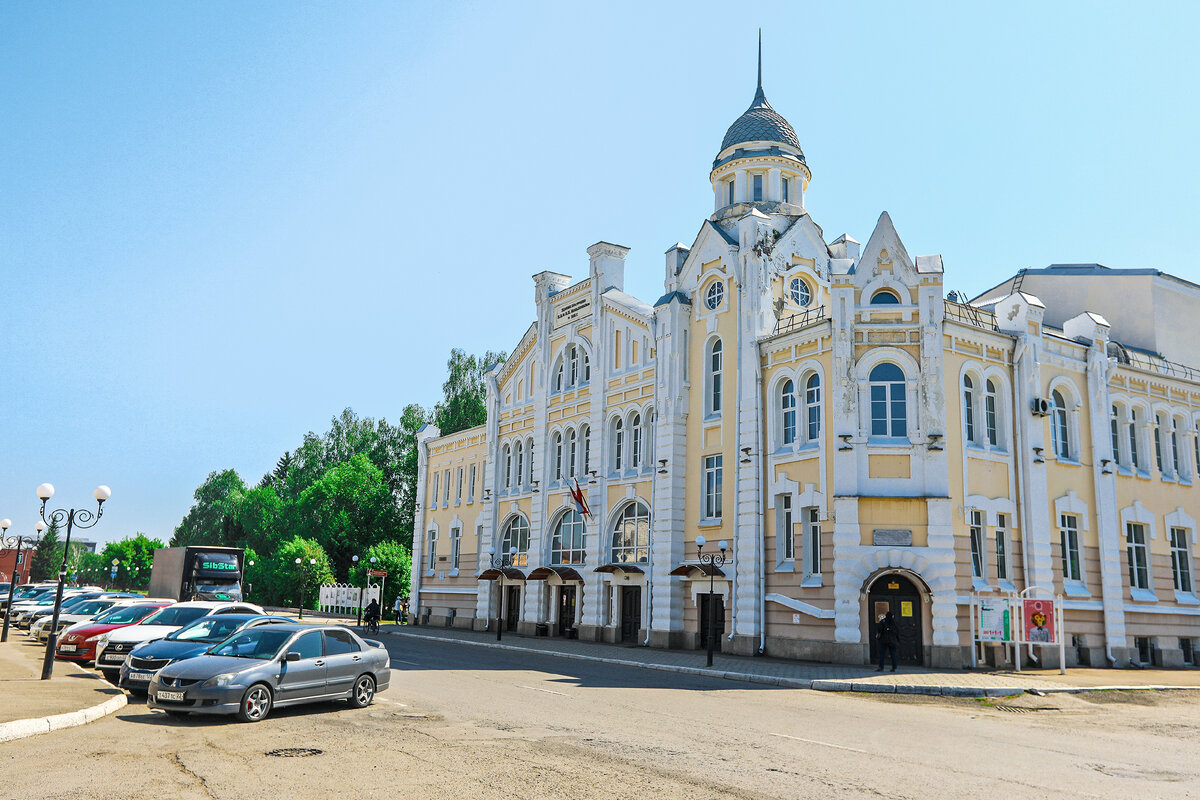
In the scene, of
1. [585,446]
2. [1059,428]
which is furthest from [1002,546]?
[585,446]

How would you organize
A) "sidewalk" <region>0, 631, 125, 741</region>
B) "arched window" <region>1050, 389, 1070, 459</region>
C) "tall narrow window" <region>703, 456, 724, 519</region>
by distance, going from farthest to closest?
"tall narrow window" <region>703, 456, 724, 519</region> → "arched window" <region>1050, 389, 1070, 459</region> → "sidewalk" <region>0, 631, 125, 741</region>

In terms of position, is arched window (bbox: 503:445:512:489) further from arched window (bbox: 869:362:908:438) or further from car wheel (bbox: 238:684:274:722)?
car wheel (bbox: 238:684:274:722)

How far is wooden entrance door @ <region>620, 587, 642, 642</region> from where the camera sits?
114 feet

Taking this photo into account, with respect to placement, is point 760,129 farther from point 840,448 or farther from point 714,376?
point 840,448

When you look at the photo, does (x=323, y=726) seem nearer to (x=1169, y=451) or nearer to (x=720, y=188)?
(x=720, y=188)

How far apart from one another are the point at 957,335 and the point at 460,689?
1867 cm

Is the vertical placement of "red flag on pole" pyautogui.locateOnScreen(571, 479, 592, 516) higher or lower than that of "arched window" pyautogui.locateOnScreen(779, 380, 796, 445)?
lower

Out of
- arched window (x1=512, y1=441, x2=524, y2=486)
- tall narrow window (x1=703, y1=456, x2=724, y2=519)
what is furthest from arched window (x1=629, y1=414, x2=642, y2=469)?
arched window (x1=512, y1=441, x2=524, y2=486)

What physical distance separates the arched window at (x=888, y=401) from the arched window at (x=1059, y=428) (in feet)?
20.9

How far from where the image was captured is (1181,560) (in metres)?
32.9

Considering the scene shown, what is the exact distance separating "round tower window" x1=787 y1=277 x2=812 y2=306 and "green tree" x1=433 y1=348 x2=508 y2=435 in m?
37.4

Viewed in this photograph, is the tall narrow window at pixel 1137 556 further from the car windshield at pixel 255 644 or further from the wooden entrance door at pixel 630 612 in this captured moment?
the car windshield at pixel 255 644

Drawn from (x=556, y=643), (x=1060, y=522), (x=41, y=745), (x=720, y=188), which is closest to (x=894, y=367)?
(x=1060, y=522)

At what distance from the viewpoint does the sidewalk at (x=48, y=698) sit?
461 inches
